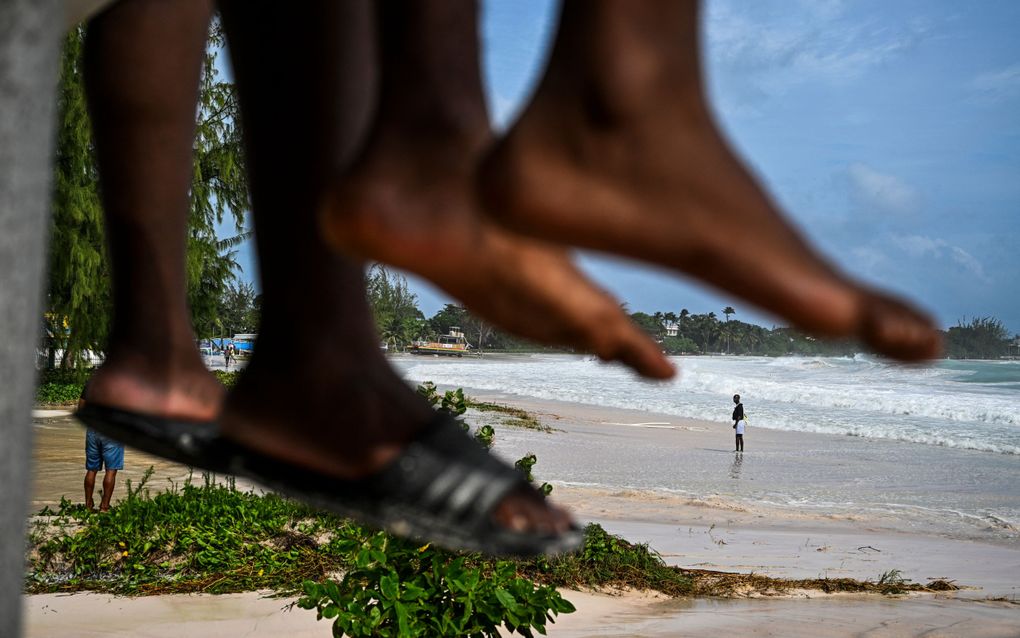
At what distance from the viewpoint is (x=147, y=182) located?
104cm

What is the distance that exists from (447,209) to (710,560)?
352 inches

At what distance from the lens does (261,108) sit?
→ 0.85 metres

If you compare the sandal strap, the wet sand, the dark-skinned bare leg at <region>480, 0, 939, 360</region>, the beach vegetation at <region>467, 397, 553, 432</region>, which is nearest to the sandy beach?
the wet sand

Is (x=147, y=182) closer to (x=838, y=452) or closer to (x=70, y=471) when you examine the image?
(x=70, y=471)

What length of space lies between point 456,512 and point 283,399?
20cm

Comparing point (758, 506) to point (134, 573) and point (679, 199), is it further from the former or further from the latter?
point (679, 199)

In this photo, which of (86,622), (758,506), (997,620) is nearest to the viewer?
(86,622)

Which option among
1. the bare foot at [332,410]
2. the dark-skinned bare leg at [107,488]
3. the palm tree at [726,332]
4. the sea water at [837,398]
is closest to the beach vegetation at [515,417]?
the sea water at [837,398]

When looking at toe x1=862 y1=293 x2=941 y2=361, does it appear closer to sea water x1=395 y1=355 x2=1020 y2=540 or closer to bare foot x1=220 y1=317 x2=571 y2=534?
bare foot x1=220 y1=317 x2=571 y2=534

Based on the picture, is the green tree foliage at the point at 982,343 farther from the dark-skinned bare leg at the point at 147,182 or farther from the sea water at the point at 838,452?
the dark-skinned bare leg at the point at 147,182

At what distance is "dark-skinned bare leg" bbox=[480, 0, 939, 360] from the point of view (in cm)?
54

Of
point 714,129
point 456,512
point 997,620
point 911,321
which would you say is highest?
point 714,129

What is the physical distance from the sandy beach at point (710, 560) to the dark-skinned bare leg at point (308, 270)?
4989 millimetres

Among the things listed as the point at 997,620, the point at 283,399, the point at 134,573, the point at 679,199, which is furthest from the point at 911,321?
the point at 997,620
